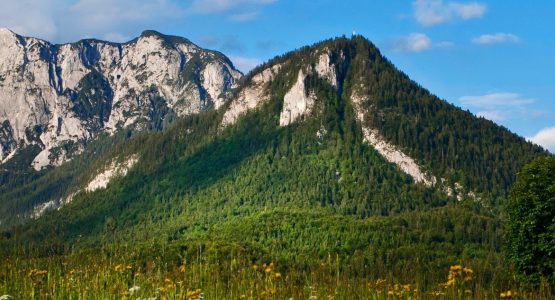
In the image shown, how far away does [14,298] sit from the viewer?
17.7m

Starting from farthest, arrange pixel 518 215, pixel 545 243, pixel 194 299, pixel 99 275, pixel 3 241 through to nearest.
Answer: pixel 518 215 < pixel 545 243 < pixel 3 241 < pixel 99 275 < pixel 194 299

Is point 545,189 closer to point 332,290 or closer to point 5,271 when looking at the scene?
point 332,290

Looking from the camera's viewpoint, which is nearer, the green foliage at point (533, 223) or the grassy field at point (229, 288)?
the grassy field at point (229, 288)

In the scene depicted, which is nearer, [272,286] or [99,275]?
[272,286]

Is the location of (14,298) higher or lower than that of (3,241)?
lower

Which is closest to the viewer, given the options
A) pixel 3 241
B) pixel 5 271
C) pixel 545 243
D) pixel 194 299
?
pixel 194 299

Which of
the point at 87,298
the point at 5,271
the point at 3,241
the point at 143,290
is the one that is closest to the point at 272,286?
the point at 143,290

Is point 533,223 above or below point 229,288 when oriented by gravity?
above

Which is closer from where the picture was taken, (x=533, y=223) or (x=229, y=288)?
(x=229, y=288)

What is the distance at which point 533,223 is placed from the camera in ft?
155

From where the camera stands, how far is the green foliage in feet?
150

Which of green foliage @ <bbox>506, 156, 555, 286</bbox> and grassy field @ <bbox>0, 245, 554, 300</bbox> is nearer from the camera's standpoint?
grassy field @ <bbox>0, 245, 554, 300</bbox>

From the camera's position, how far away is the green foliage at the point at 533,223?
150 ft

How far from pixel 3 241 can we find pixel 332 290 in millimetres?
12993
